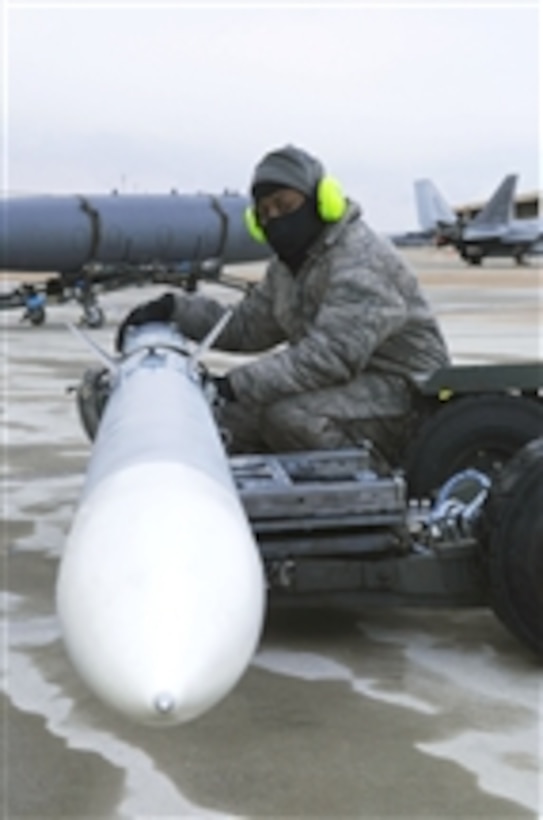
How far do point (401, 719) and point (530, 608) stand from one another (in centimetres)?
61

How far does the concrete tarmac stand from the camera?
142 inches

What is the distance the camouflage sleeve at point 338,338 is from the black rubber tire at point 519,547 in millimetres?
966

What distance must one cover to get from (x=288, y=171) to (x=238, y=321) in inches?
45.0

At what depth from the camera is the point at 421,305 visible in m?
5.64

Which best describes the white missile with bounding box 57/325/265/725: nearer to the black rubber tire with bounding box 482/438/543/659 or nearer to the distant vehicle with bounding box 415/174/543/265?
the black rubber tire with bounding box 482/438/543/659

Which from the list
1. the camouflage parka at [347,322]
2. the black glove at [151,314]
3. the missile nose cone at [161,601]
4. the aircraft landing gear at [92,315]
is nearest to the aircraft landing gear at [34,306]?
the aircraft landing gear at [92,315]

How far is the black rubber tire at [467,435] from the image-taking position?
18.7 ft

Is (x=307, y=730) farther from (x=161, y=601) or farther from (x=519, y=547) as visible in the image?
(x=161, y=601)

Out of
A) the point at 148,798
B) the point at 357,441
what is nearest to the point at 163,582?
the point at 148,798

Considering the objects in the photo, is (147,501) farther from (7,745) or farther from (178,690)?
(7,745)

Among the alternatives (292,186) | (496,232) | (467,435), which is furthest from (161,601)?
(496,232)

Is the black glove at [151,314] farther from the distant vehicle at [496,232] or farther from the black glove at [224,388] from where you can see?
the distant vehicle at [496,232]

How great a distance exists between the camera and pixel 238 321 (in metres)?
6.30

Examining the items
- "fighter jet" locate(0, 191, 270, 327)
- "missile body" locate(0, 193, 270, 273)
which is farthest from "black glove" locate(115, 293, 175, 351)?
"missile body" locate(0, 193, 270, 273)
